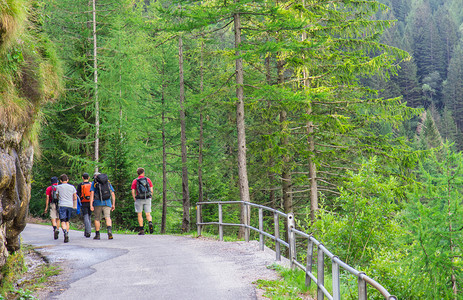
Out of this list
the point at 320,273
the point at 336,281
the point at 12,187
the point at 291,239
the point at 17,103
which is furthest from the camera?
the point at 17,103

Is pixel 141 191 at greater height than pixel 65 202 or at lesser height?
greater

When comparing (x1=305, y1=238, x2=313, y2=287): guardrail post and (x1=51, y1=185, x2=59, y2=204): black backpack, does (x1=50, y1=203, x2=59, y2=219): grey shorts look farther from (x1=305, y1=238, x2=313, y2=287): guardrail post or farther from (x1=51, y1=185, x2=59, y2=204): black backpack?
(x1=305, y1=238, x2=313, y2=287): guardrail post

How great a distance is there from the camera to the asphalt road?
786cm

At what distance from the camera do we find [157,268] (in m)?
9.92

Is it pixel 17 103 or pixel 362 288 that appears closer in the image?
pixel 362 288

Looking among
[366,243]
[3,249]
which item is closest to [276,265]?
[366,243]

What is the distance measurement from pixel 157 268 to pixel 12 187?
11.1 ft

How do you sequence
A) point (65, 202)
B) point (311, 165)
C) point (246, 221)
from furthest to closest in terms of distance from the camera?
point (311, 165), point (65, 202), point (246, 221)

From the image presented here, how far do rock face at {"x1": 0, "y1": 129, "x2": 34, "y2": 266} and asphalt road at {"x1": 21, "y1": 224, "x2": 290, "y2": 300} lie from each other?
49.7 inches

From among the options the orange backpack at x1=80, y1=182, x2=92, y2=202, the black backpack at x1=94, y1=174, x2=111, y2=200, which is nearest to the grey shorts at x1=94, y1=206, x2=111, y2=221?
the black backpack at x1=94, y1=174, x2=111, y2=200

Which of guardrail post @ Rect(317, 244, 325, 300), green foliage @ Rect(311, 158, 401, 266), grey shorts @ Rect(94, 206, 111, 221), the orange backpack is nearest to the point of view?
guardrail post @ Rect(317, 244, 325, 300)

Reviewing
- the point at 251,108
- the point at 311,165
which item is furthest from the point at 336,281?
the point at 311,165

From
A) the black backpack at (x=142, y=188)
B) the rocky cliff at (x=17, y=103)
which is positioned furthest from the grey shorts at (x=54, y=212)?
the rocky cliff at (x=17, y=103)

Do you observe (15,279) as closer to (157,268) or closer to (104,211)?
(157,268)
